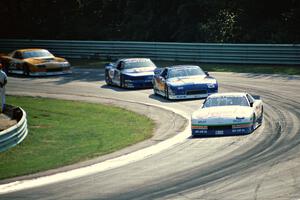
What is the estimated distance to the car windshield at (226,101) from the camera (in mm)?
18745

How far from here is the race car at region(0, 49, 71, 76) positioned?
35.2m

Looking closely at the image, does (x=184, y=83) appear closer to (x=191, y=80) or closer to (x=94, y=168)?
(x=191, y=80)

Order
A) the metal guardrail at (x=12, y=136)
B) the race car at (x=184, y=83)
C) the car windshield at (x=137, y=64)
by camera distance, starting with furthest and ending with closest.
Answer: the car windshield at (x=137, y=64) → the race car at (x=184, y=83) → the metal guardrail at (x=12, y=136)

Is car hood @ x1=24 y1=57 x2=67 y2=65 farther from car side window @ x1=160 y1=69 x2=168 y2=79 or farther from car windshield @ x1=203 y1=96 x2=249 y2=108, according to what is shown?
car windshield @ x1=203 y1=96 x2=249 y2=108

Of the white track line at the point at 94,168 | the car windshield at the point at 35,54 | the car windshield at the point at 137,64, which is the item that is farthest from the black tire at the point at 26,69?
the white track line at the point at 94,168

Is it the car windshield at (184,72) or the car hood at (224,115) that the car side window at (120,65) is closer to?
the car windshield at (184,72)

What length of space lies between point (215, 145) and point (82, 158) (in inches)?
126

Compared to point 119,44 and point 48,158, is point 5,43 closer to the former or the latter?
point 119,44

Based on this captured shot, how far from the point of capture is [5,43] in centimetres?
4891

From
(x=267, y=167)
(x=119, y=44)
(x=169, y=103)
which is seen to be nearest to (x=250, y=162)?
(x=267, y=167)

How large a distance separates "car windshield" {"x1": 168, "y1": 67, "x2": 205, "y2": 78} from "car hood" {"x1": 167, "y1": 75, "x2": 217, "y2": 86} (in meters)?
0.30

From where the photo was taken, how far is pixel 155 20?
151ft

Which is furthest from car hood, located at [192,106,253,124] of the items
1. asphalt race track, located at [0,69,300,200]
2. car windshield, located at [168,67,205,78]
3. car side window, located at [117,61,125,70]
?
car side window, located at [117,61,125,70]

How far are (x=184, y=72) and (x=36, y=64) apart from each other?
11672 mm
